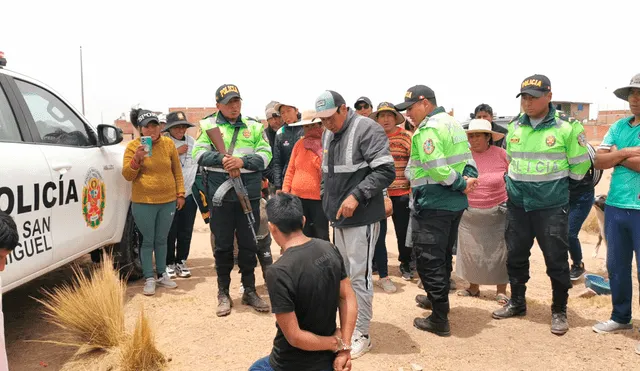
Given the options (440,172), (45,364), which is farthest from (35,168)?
(440,172)

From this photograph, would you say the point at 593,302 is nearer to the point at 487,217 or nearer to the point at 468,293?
the point at 468,293

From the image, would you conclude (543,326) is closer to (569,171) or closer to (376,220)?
(569,171)

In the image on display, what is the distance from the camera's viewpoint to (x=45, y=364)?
11.9 ft

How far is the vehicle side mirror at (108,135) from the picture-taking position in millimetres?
4789

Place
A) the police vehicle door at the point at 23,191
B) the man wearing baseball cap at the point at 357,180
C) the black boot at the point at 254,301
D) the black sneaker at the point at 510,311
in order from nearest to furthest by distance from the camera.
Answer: the police vehicle door at the point at 23,191
the man wearing baseball cap at the point at 357,180
the black sneaker at the point at 510,311
the black boot at the point at 254,301

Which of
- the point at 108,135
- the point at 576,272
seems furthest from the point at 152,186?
the point at 576,272

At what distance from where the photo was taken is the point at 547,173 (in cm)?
401

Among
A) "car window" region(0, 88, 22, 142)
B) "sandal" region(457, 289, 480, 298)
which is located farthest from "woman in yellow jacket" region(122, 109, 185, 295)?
"sandal" region(457, 289, 480, 298)

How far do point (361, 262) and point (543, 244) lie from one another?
61.4 inches

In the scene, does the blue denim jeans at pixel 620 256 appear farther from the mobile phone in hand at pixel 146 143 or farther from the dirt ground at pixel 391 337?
the mobile phone in hand at pixel 146 143

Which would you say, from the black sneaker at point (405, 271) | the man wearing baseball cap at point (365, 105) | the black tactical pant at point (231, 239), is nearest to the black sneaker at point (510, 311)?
the black sneaker at point (405, 271)

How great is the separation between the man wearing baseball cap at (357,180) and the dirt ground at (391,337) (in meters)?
0.54

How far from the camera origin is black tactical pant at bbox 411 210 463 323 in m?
3.98

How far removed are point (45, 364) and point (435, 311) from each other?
9.45 feet
